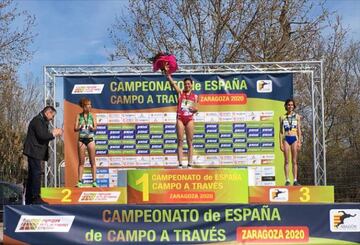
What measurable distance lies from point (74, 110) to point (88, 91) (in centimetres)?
56

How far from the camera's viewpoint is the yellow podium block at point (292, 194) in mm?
8977

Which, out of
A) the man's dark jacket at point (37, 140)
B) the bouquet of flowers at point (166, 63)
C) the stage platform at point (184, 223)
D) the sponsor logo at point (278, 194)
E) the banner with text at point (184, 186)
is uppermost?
the bouquet of flowers at point (166, 63)

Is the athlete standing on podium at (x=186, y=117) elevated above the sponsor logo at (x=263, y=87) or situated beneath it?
situated beneath

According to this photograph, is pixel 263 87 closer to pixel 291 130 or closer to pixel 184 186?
pixel 291 130

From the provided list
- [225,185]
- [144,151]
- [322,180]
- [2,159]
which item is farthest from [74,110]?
[2,159]

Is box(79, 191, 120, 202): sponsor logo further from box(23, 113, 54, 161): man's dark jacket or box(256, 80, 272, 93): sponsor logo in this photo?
box(256, 80, 272, 93): sponsor logo

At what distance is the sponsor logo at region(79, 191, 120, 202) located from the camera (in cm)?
882

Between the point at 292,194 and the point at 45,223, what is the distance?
422cm

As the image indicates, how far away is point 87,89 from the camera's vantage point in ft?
41.4

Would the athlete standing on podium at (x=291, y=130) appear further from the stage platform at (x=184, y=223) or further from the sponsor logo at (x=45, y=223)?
the sponsor logo at (x=45, y=223)

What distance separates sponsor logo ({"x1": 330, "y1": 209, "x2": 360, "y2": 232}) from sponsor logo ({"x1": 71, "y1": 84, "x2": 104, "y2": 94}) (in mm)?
6799

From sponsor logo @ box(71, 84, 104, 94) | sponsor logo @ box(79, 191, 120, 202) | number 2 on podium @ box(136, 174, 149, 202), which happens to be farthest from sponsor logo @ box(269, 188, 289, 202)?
sponsor logo @ box(71, 84, 104, 94)

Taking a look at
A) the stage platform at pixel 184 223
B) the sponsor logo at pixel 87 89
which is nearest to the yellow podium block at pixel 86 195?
the stage platform at pixel 184 223

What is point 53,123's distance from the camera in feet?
40.3
